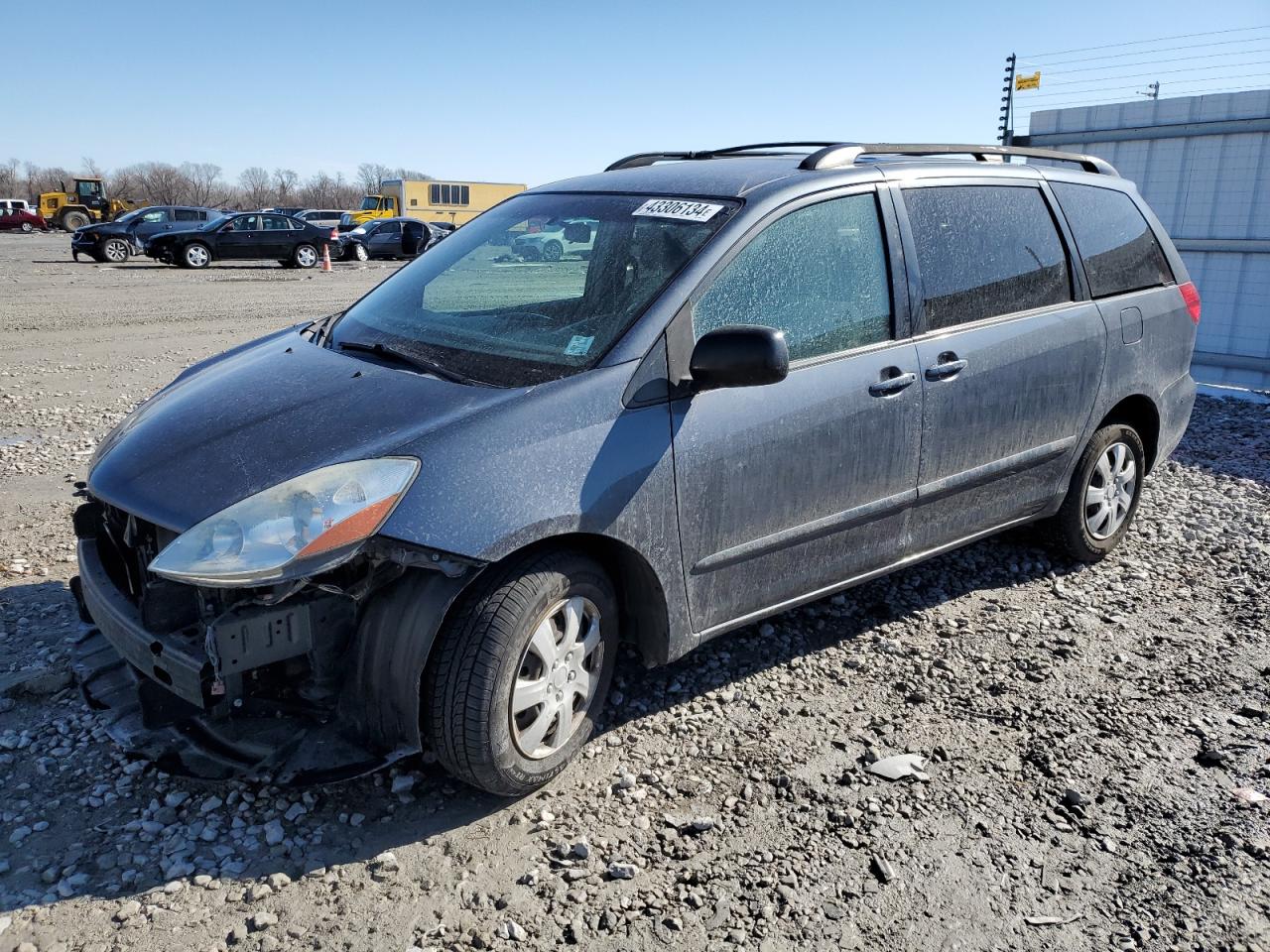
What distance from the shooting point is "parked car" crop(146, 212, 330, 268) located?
24953 mm

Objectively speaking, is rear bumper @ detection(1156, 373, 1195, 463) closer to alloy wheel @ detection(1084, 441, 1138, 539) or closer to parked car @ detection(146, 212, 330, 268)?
alloy wheel @ detection(1084, 441, 1138, 539)

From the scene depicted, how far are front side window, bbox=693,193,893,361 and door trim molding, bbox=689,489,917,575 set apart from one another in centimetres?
59

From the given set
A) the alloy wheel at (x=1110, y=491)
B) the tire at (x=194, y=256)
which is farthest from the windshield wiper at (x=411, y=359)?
the tire at (x=194, y=256)

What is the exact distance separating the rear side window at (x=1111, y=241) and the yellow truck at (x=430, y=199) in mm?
41692

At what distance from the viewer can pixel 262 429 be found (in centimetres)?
299

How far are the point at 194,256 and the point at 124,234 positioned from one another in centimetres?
366

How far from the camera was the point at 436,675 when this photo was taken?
9.05 feet

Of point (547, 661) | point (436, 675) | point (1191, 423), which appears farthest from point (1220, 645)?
point (1191, 423)

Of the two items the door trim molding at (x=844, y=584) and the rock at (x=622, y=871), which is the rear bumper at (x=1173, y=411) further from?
the rock at (x=622, y=871)

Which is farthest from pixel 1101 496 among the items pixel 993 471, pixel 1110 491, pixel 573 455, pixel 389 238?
pixel 389 238

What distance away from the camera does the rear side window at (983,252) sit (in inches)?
152

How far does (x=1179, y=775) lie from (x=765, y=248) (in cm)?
220

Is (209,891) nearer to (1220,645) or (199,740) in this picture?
(199,740)

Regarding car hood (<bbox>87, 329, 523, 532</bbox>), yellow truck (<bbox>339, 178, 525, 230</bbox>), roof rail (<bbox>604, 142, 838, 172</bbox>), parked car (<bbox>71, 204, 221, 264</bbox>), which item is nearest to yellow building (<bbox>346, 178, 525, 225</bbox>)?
yellow truck (<bbox>339, 178, 525, 230</bbox>)
